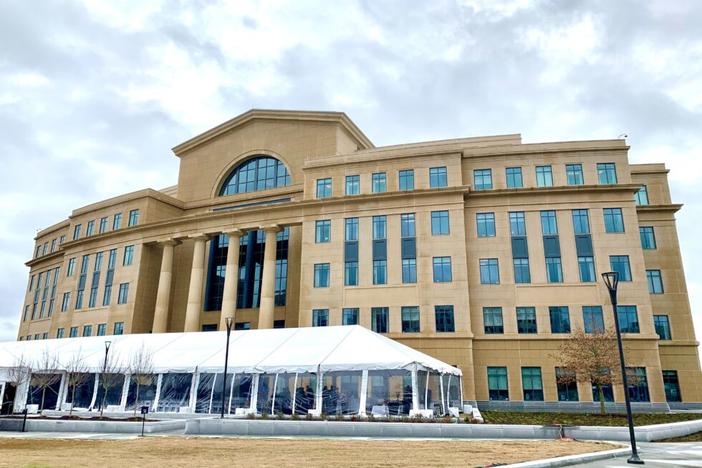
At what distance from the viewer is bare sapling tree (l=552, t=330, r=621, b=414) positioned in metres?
33.2

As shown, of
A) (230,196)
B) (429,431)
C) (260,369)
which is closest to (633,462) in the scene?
(429,431)

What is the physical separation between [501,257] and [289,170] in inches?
A: 885

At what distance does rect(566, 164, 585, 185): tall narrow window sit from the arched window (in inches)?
1022

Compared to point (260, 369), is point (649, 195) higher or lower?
higher

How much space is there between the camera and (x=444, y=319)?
41.3 m

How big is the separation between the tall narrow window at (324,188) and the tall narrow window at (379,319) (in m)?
11.6

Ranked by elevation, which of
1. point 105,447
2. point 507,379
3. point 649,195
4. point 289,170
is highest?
point 289,170

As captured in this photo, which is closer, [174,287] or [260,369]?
[260,369]

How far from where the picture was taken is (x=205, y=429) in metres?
22.7

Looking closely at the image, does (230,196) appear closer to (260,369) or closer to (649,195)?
(260,369)

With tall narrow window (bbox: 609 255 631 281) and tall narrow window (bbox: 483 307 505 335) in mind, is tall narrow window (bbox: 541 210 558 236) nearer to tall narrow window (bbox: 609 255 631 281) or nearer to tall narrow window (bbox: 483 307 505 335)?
tall narrow window (bbox: 609 255 631 281)

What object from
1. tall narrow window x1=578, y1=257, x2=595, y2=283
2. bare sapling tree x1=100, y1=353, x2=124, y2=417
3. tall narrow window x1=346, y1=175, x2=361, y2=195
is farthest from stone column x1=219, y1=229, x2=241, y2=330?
tall narrow window x1=578, y1=257, x2=595, y2=283

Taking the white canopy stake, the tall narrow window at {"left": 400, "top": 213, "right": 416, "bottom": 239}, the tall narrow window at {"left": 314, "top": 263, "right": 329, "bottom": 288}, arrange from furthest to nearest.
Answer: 1. the tall narrow window at {"left": 314, "top": 263, "right": 329, "bottom": 288}
2. the tall narrow window at {"left": 400, "top": 213, "right": 416, "bottom": 239}
3. the white canopy stake

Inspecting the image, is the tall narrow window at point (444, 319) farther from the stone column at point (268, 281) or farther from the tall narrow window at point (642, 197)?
the tall narrow window at point (642, 197)
